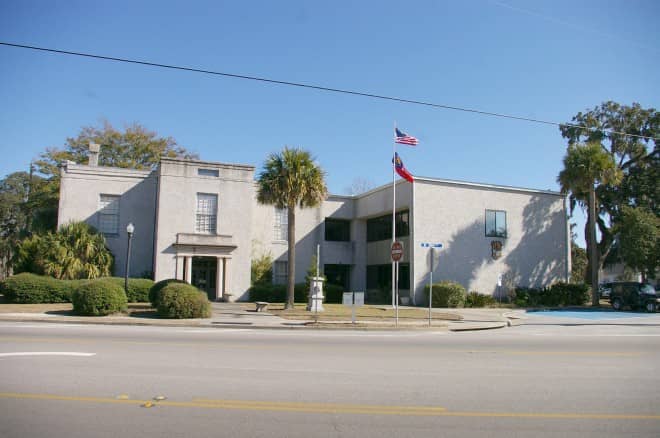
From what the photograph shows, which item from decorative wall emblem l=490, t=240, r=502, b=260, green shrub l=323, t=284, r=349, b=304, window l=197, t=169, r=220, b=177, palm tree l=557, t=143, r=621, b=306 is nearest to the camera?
window l=197, t=169, r=220, b=177

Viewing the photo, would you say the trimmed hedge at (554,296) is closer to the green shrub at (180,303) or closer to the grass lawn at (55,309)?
the green shrub at (180,303)

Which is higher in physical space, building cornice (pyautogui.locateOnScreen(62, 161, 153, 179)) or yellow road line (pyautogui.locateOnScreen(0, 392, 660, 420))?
building cornice (pyautogui.locateOnScreen(62, 161, 153, 179))

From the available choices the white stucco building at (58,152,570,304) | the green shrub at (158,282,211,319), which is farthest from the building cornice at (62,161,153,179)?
the green shrub at (158,282,211,319)

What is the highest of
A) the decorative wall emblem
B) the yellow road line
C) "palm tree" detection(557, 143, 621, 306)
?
"palm tree" detection(557, 143, 621, 306)

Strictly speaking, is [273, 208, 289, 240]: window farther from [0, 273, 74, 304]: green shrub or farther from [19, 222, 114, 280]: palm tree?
[0, 273, 74, 304]: green shrub

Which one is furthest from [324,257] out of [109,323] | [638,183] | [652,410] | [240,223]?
[652,410]

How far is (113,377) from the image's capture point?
8008mm

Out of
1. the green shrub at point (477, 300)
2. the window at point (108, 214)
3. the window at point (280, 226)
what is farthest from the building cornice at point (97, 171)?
the green shrub at point (477, 300)

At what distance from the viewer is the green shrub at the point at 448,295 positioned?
31562 millimetres

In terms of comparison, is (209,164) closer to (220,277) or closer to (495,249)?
(220,277)

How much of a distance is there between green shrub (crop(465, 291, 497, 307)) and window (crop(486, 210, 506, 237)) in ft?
15.3

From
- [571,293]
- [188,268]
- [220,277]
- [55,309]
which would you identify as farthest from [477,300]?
[55,309]

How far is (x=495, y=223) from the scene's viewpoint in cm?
3584

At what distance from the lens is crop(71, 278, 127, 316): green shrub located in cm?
1983
